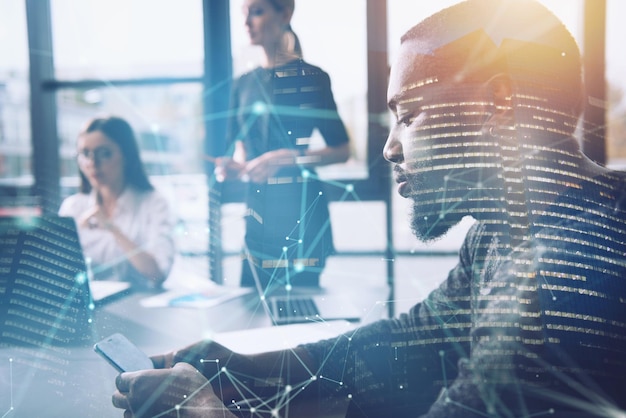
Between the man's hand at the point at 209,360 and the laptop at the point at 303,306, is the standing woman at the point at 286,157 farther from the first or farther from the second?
the man's hand at the point at 209,360

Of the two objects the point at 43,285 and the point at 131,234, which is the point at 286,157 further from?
the point at 131,234

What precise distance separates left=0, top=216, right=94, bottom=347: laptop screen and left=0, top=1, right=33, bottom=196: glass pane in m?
0.90

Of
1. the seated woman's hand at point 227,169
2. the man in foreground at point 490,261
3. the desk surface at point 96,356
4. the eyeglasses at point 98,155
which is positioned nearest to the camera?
the man in foreground at point 490,261

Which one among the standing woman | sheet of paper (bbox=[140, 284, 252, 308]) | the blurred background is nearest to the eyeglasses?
the blurred background

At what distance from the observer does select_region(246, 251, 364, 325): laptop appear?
0.82 metres

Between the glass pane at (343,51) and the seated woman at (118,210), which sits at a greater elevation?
the glass pane at (343,51)

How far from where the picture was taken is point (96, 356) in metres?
0.72

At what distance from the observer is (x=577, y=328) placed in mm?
516

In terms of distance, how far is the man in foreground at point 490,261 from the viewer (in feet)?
1.67

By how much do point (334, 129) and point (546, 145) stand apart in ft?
1.08

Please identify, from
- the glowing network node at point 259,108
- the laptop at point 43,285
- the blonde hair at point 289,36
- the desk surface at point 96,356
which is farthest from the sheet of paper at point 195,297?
the blonde hair at point 289,36

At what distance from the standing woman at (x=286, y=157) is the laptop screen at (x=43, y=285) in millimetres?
323

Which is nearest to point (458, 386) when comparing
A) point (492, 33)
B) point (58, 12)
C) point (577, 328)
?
point (577, 328)

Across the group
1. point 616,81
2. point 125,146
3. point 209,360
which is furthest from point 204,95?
point 616,81
